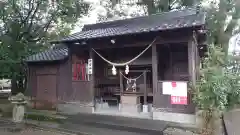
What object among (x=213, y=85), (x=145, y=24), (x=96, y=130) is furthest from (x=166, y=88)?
(x=145, y=24)

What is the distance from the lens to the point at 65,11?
15.4 m

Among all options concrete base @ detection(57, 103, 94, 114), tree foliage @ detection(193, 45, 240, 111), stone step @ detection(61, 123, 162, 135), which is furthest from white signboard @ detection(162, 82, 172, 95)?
concrete base @ detection(57, 103, 94, 114)

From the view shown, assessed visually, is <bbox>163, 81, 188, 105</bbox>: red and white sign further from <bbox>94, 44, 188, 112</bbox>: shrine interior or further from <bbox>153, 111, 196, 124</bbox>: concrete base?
<bbox>94, 44, 188, 112</bbox>: shrine interior

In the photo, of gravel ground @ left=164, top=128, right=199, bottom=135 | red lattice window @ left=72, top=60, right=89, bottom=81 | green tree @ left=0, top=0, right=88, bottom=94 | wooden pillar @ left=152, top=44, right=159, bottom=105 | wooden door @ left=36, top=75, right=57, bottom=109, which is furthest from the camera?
green tree @ left=0, top=0, right=88, bottom=94

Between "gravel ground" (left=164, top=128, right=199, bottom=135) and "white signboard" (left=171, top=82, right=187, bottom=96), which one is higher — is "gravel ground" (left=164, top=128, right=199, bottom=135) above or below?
below

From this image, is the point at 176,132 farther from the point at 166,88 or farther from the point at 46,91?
the point at 46,91

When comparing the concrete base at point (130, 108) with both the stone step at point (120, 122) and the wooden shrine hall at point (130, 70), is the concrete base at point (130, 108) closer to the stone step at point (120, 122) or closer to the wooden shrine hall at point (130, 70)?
the wooden shrine hall at point (130, 70)

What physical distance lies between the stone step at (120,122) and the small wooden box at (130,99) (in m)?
0.90

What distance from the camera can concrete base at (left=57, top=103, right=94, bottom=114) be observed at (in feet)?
30.3

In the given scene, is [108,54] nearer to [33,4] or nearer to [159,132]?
[159,132]

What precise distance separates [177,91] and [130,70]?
10.4 feet

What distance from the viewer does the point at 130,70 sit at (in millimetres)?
10062

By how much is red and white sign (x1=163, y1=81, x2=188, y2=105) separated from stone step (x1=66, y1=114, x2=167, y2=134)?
99cm

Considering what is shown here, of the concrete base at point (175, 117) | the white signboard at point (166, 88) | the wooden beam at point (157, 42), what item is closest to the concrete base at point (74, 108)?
the wooden beam at point (157, 42)
